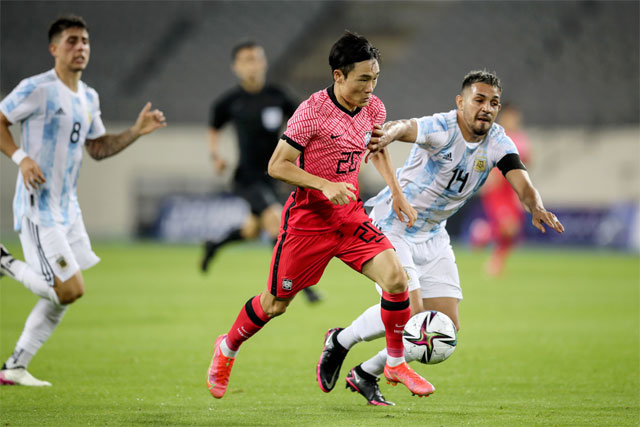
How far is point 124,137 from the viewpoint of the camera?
259 inches

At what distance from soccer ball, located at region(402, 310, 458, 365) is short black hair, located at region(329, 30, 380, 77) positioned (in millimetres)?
1514

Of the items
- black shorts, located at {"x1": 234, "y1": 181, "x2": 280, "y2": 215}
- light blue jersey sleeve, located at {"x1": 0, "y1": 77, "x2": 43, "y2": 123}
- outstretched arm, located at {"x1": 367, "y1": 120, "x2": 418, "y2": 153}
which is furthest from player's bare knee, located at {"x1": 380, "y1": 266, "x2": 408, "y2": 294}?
black shorts, located at {"x1": 234, "y1": 181, "x2": 280, "y2": 215}

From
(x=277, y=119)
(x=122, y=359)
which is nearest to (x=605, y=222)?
(x=277, y=119)

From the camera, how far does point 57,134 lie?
6230 mm

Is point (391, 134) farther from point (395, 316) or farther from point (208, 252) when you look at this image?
point (208, 252)

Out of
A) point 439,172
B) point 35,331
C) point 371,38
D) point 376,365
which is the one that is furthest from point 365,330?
point 371,38

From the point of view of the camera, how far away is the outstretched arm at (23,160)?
586 cm

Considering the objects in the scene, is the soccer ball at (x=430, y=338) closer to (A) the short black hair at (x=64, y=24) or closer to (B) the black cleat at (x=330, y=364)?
(B) the black cleat at (x=330, y=364)

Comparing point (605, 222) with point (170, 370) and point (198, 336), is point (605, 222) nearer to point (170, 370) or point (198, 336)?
point (198, 336)

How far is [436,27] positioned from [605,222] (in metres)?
11.2

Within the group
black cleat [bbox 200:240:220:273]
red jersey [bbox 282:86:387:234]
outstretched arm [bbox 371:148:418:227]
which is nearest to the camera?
red jersey [bbox 282:86:387:234]

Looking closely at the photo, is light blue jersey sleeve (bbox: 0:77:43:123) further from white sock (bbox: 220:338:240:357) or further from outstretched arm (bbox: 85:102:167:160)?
white sock (bbox: 220:338:240:357)

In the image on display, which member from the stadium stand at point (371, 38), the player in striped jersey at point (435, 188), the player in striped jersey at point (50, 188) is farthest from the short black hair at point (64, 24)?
the stadium stand at point (371, 38)

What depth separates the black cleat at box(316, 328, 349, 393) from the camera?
5.70m
